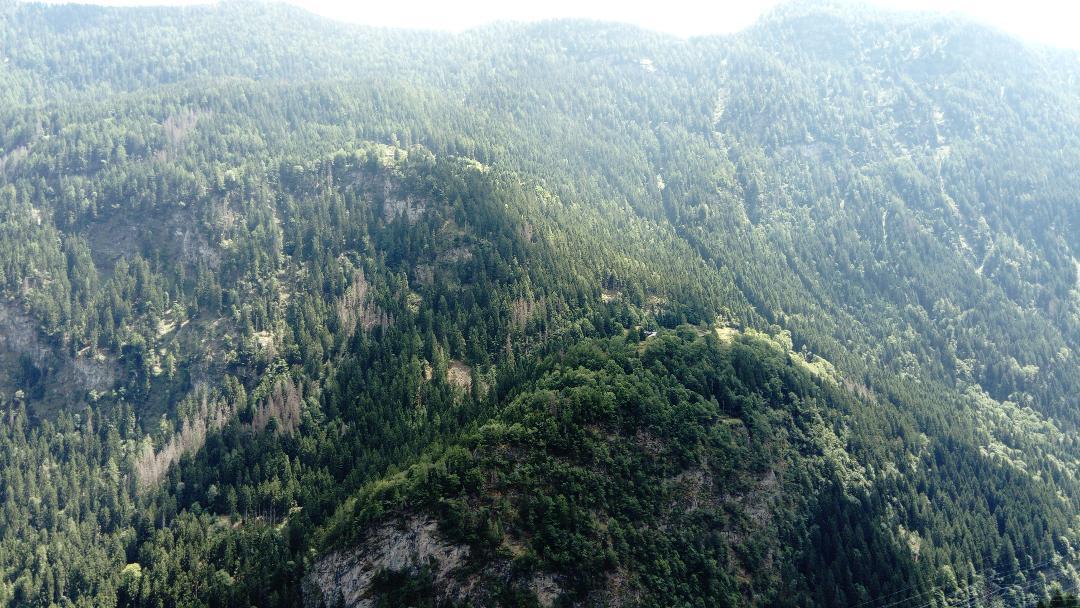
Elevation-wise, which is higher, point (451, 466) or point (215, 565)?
point (451, 466)

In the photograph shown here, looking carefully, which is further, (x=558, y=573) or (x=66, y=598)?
(x=66, y=598)

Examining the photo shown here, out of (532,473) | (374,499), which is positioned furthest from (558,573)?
(374,499)

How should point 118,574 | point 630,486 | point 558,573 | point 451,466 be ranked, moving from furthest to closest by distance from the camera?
point 118,574 < point 630,486 < point 451,466 < point 558,573

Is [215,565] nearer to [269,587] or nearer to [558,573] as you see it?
[269,587]


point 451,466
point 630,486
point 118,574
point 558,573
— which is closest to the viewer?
point 558,573

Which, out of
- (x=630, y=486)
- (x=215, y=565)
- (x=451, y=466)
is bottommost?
(x=215, y=565)

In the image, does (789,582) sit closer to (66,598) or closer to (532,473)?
(532,473)

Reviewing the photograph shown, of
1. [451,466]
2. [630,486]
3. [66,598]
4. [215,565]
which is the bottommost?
[66,598]

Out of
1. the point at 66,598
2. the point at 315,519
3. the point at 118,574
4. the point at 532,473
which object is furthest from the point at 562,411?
the point at 66,598

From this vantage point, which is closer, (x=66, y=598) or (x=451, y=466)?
(x=451, y=466)
